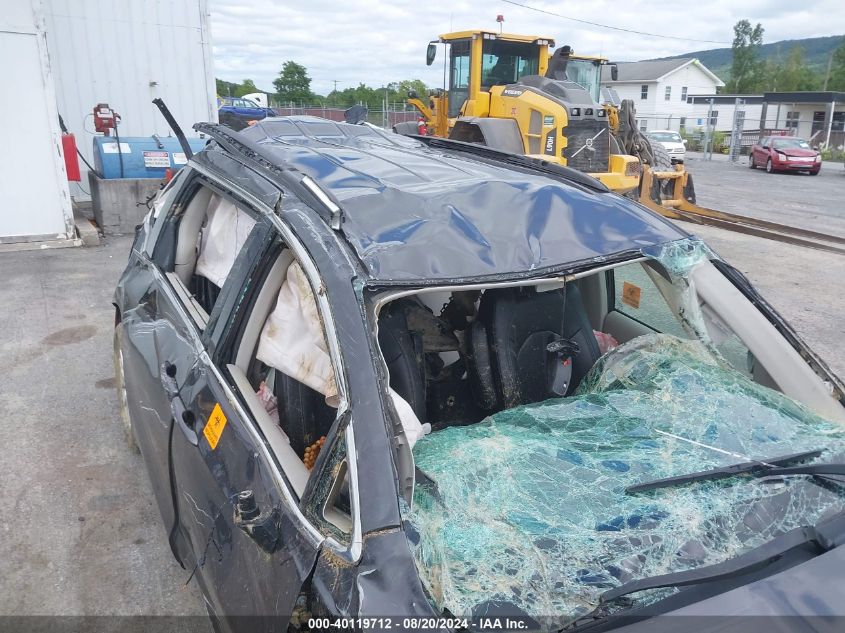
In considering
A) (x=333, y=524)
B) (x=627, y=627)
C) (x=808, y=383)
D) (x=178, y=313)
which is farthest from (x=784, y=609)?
(x=178, y=313)

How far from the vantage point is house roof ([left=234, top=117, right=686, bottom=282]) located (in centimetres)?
180

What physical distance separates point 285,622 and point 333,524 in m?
0.21

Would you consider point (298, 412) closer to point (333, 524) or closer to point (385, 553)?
point (333, 524)

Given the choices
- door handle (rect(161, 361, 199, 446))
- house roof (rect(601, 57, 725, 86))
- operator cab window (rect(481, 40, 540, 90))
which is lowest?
door handle (rect(161, 361, 199, 446))

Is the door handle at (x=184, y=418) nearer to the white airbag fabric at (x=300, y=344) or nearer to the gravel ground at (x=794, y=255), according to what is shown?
the white airbag fabric at (x=300, y=344)

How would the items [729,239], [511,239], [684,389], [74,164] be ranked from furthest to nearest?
[729,239], [74,164], [684,389], [511,239]

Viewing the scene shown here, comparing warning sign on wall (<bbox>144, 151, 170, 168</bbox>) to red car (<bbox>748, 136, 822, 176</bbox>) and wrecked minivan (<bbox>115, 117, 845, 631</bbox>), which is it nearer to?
wrecked minivan (<bbox>115, 117, 845, 631</bbox>)

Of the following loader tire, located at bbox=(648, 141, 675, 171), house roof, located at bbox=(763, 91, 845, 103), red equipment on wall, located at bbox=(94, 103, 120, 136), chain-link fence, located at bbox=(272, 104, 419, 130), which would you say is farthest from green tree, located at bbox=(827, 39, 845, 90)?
red equipment on wall, located at bbox=(94, 103, 120, 136)

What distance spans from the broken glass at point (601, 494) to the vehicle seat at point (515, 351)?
25 centimetres

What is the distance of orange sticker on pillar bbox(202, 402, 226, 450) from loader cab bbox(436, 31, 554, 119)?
969 cm

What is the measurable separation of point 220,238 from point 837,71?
Result: 245 ft

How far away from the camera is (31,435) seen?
12.1 ft

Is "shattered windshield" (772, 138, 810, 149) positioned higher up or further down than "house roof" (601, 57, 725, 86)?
further down

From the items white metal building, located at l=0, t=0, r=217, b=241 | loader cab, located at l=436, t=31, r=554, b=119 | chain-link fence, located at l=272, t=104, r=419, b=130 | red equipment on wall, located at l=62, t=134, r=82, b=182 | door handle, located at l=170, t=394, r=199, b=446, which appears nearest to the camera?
door handle, located at l=170, t=394, r=199, b=446
